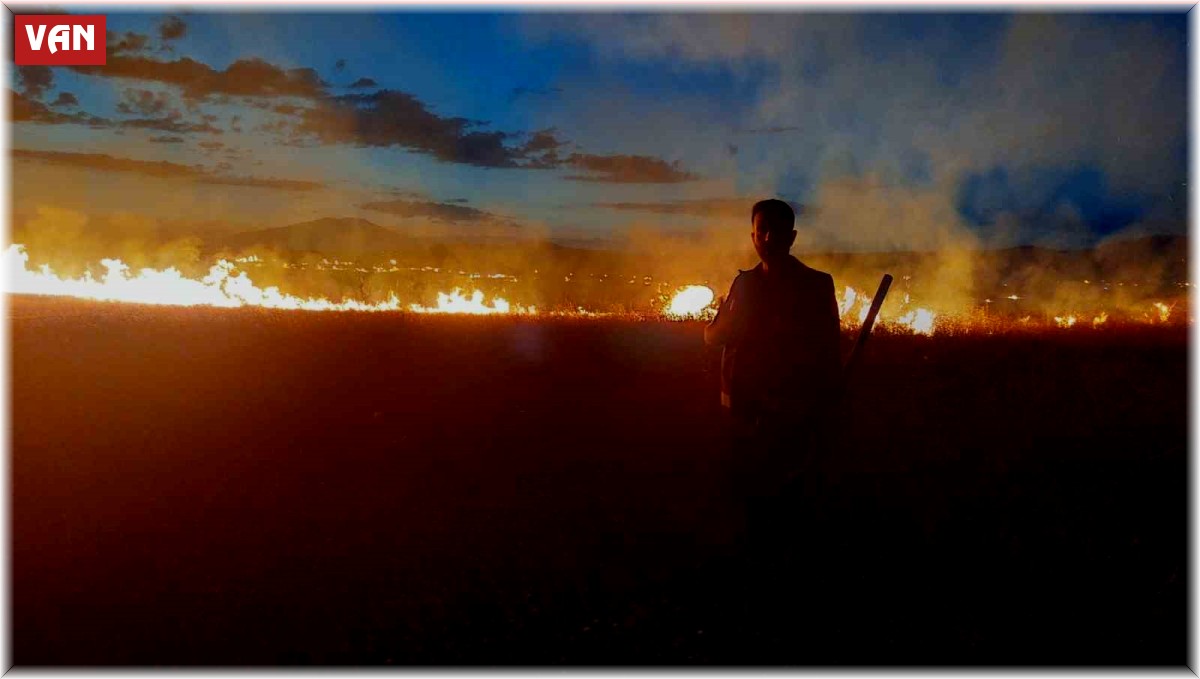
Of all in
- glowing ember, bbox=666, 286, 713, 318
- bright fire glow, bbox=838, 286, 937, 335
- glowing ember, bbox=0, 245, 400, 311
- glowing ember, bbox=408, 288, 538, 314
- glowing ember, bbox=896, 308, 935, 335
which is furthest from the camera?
glowing ember, bbox=408, 288, 538, 314

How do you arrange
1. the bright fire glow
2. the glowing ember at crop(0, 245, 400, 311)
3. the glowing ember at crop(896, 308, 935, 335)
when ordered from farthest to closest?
1. the glowing ember at crop(0, 245, 400, 311)
2. the bright fire glow
3. the glowing ember at crop(896, 308, 935, 335)

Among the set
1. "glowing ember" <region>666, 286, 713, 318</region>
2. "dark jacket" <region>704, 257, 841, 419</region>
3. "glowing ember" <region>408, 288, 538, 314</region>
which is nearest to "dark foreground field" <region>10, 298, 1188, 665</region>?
"dark jacket" <region>704, 257, 841, 419</region>

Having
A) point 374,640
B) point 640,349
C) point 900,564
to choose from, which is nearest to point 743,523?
point 900,564

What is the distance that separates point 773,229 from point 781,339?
56 centimetres

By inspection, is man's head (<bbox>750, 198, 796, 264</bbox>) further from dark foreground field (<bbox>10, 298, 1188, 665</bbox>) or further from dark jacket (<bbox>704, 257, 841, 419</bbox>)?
dark foreground field (<bbox>10, 298, 1188, 665</bbox>)

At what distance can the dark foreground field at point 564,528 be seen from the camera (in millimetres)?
4676

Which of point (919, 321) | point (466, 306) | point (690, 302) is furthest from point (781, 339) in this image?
point (466, 306)

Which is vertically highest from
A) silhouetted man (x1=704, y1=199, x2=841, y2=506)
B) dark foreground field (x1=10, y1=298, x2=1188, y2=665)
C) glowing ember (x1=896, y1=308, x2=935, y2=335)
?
glowing ember (x1=896, y1=308, x2=935, y2=335)

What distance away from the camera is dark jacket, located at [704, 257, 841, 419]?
502 centimetres

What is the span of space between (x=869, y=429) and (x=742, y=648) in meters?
5.55

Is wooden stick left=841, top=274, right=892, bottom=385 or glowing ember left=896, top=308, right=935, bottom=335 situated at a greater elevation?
glowing ember left=896, top=308, right=935, bottom=335

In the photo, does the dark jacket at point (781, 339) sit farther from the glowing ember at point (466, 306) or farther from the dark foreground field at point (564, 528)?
the glowing ember at point (466, 306)

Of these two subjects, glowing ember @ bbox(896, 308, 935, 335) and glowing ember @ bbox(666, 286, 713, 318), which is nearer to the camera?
glowing ember @ bbox(896, 308, 935, 335)

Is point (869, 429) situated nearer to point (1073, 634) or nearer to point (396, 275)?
point (1073, 634)
